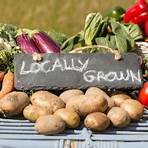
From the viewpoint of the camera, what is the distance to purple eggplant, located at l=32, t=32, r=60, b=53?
2.84 metres

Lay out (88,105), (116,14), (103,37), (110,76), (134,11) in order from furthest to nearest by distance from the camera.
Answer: (116,14) < (134,11) < (103,37) < (110,76) < (88,105)

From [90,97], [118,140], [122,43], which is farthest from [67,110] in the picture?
[122,43]

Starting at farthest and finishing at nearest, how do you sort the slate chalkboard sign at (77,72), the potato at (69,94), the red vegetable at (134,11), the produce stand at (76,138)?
1. the red vegetable at (134,11)
2. the slate chalkboard sign at (77,72)
3. the potato at (69,94)
4. the produce stand at (76,138)

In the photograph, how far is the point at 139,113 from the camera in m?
2.29

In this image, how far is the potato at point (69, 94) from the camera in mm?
2352

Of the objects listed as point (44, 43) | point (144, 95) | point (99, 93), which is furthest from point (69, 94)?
point (44, 43)

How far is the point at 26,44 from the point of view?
2.87 m

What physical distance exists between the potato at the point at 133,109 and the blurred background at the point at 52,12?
4.30 metres

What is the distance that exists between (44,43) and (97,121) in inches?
32.9

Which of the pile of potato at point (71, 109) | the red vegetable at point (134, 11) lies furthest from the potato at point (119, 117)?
the red vegetable at point (134, 11)

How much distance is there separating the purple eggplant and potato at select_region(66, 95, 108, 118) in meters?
0.63

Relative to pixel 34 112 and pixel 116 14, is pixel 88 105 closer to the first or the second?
pixel 34 112

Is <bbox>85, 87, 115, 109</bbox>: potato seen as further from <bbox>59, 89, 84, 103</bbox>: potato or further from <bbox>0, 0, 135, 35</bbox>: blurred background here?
<bbox>0, 0, 135, 35</bbox>: blurred background

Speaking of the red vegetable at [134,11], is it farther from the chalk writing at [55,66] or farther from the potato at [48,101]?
the potato at [48,101]
